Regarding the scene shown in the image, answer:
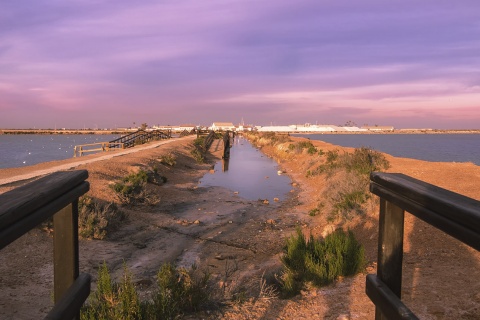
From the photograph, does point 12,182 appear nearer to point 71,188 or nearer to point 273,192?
point 273,192

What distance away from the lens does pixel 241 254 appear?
33.1 ft

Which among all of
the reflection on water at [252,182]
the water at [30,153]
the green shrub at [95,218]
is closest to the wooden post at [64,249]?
the green shrub at [95,218]

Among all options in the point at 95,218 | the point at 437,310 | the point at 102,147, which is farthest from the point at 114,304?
the point at 102,147

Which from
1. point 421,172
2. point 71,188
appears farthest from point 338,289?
point 421,172

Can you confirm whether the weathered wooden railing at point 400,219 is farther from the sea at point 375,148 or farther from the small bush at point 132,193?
the sea at point 375,148

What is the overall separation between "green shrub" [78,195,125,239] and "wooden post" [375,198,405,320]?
9.54 metres

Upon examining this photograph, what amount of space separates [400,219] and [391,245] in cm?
15

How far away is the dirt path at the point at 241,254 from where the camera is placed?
5691mm

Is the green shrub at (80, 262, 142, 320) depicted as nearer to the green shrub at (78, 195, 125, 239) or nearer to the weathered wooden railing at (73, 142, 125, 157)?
the green shrub at (78, 195, 125, 239)

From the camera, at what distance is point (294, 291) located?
256 inches

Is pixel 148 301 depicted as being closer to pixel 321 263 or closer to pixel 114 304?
pixel 114 304

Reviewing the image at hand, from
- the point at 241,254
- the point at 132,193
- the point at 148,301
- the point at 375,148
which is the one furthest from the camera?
the point at 375,148

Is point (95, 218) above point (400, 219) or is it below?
below

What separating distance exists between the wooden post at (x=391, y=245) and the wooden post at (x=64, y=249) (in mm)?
1698
